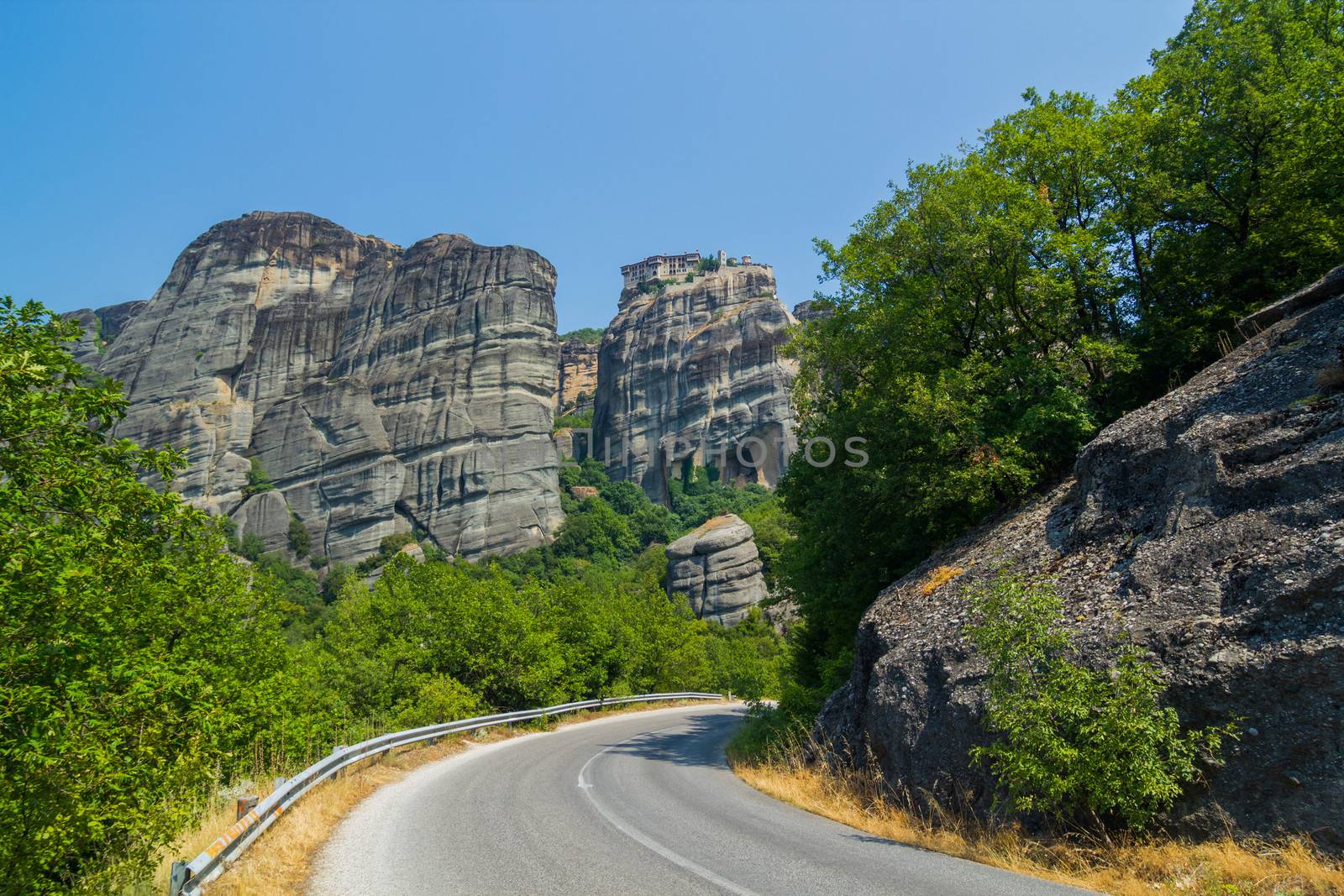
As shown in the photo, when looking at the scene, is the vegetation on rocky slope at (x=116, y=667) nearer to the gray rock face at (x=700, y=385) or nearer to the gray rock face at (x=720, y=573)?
the gray rock face at (x=720, y=573)

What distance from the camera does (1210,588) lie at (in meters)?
7.63

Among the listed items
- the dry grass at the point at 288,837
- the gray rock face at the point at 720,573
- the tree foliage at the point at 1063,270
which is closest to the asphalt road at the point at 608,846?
the dry grass at the point at 288,837

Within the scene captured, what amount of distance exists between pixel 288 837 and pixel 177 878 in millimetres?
2585

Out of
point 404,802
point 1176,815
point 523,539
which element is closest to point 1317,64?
point 1176,815

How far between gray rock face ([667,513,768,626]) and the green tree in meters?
62.3

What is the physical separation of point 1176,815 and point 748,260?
16606 centimetres

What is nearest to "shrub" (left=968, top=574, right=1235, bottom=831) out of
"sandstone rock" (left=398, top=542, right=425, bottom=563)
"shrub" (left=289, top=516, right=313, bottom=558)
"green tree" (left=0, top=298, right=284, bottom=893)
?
"green tree" (left=0, top=298, right=284, bottom=893)

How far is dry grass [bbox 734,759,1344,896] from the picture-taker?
5.79 metres

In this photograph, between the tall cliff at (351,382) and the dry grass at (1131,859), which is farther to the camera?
the tall cliff at (351,382)

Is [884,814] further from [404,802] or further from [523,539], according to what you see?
[523,539]

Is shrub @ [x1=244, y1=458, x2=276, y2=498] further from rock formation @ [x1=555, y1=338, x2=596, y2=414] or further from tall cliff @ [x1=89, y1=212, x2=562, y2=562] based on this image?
rock formation @ [x1=555, y1=338, x2=596, y2=414]

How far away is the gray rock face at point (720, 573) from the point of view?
6956 cm

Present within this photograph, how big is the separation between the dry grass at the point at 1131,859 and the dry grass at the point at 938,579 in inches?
147

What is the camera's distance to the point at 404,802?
1043 centimetres
